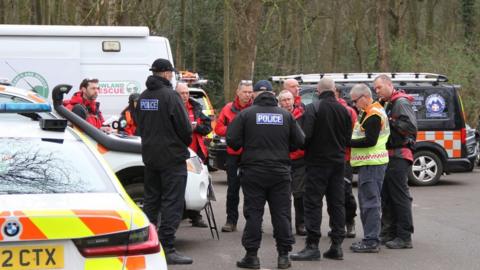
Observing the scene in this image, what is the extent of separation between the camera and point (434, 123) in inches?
587

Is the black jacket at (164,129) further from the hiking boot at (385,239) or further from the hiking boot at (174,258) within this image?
the hiking boot at (385,239)

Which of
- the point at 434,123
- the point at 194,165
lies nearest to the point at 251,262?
the point at 194,165

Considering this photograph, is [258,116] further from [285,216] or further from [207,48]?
[207,48]

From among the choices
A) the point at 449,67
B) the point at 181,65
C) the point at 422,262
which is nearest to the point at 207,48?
the point at 181,65

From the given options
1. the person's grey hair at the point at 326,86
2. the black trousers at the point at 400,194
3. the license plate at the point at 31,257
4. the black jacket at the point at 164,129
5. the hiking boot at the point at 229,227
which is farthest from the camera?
the hiking boot at the point at 229,227

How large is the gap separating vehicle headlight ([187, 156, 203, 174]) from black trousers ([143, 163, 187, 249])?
0.78 metres

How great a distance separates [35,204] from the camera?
423 cm

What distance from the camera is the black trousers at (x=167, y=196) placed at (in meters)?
7.57

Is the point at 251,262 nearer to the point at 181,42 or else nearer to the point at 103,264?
the point at 103,264

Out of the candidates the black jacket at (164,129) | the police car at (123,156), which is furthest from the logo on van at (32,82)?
the black jacket at (164,129)

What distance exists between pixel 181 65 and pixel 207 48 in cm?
145

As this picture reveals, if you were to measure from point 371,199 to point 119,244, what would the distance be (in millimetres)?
4681

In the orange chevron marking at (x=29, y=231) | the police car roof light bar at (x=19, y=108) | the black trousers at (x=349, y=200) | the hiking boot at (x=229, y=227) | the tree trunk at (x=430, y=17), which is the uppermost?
the tree trunk at (x=430, y=17)

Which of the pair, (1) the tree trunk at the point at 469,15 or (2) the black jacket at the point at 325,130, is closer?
(2) the black jacket at the point at 325,130
